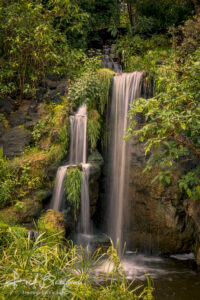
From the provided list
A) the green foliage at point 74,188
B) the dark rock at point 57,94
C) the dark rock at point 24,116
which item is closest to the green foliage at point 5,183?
the green foliage at point 74,188

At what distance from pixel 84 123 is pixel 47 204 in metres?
2.41

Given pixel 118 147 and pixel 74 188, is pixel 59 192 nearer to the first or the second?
pixel 74 188

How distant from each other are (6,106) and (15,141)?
1593mm

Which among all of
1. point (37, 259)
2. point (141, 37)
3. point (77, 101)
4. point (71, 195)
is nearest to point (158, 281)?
point (71, 195)

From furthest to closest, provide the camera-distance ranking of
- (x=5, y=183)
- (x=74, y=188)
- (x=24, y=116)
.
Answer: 1. (x=24, y=116)
2. (x=74, y=188)
3. (x=5, y=183)

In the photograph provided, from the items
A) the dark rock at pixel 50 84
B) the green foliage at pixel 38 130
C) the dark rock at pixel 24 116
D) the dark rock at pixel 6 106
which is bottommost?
the green foliage at pixel 38 130

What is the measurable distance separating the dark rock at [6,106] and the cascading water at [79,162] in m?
2.31

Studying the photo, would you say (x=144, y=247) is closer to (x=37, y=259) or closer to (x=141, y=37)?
(x=37, y=259)

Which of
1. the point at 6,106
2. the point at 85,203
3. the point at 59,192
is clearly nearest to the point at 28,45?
the point at 6,106

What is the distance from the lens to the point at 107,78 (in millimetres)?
8328

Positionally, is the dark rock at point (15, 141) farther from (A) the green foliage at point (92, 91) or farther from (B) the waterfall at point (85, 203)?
(B) the waterfall at point (85, 203)

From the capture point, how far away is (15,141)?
25.9 feet

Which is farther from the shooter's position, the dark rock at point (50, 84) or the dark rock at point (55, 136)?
the dark rock at point (50, 84)

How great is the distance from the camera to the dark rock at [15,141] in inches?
303
